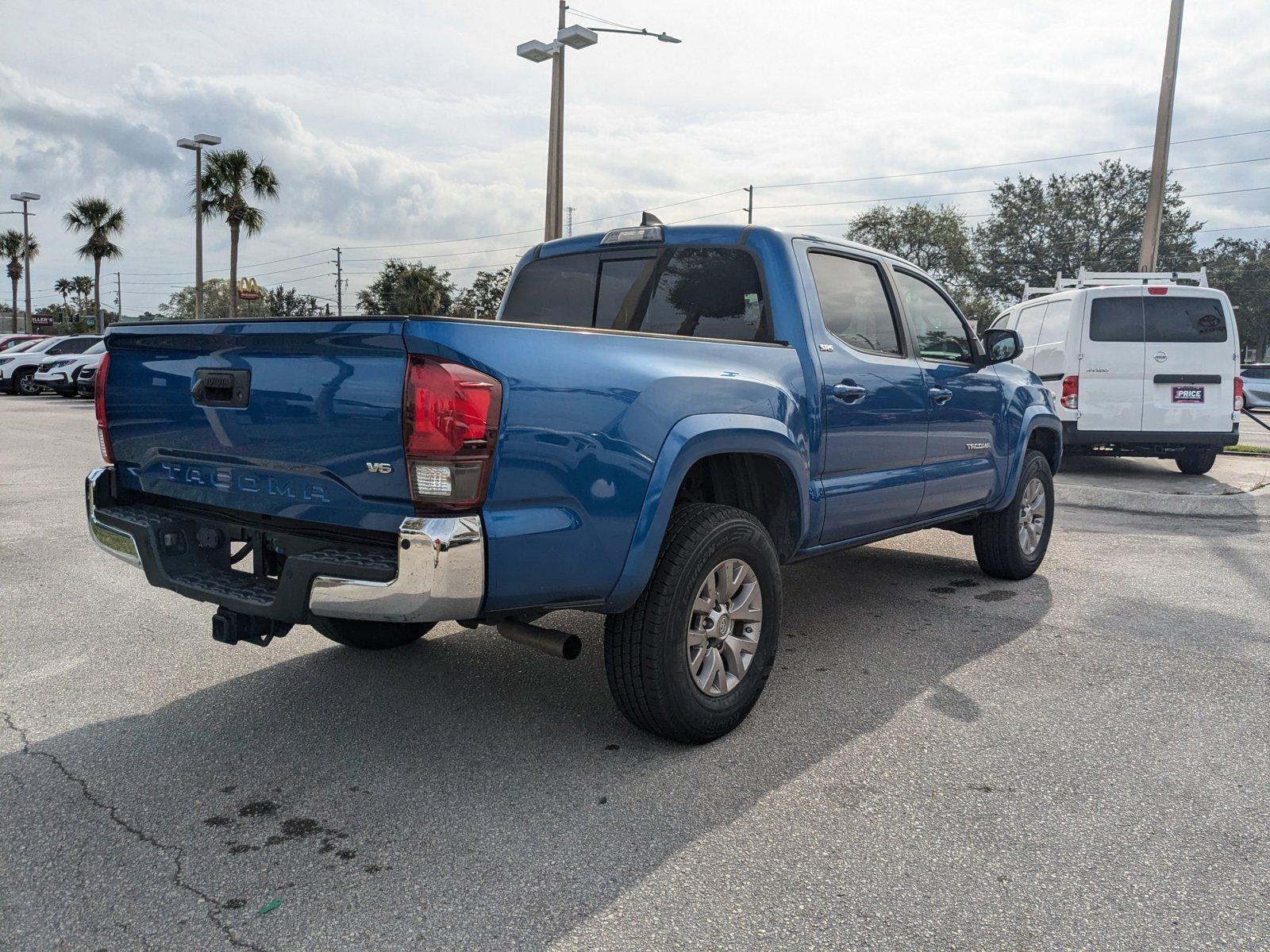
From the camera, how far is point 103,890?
2.56 m

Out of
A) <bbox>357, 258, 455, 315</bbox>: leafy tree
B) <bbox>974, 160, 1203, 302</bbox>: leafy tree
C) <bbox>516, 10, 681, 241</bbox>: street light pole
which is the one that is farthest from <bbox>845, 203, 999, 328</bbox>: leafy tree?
<bbox>516, 10, 681, 241</bbox>: street light pole

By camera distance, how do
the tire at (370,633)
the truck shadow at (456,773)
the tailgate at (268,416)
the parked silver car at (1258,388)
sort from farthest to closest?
the parked silver car at (1258,388), the tire at (370,633), the tailgate at (268,416), the truck shadow at (456,773)

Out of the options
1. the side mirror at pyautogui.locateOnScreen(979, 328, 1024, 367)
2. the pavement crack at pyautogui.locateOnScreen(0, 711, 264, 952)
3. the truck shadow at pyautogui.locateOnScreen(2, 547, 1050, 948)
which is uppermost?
the side mirror at pyautogui.locateOnScreen(979, 328, 1024, 367)

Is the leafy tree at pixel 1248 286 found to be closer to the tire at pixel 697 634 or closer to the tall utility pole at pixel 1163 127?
the tall utility pole at pixel 1163 127

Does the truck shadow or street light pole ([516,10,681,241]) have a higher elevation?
street light pole ([516,10,681,241])

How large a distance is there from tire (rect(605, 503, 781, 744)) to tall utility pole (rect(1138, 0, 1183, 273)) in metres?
15.4

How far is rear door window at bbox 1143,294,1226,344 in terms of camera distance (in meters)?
10.8

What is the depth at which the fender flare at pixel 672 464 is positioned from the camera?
Result: 320 cm

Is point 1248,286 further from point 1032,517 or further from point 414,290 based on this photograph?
point 1032,517

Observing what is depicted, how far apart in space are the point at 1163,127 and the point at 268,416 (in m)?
17.6

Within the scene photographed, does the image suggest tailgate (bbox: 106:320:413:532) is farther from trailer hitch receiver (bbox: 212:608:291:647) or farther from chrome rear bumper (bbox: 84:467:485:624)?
trailer hitch receiver (bbox: 212:608:291:647)

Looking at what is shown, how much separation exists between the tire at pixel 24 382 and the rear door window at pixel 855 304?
28.0 metres

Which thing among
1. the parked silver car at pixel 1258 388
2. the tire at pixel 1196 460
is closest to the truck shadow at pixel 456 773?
the tire at pixel 1196 460

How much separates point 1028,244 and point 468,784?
182ft
